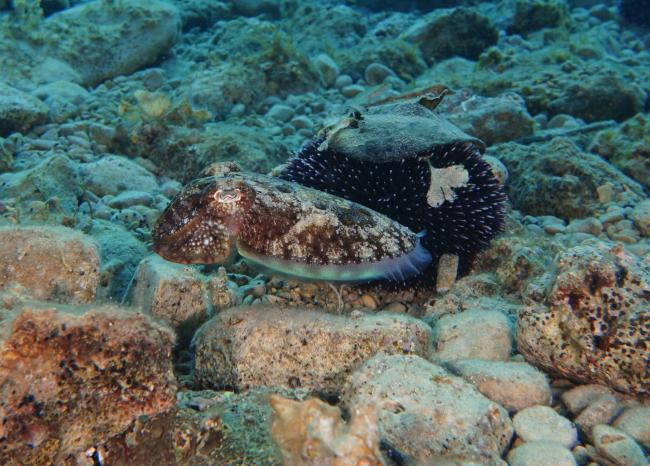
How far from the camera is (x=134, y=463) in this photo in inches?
80.7

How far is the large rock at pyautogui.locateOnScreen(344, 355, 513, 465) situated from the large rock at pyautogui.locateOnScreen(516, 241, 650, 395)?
642 mm

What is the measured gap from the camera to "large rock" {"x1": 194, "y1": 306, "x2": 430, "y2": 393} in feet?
9.59

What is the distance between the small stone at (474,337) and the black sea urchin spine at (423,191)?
0.72 metres

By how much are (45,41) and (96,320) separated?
366 inches

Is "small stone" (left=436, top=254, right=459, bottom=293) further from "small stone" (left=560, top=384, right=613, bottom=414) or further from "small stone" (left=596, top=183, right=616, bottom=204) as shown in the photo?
"small stone" (left=596, top=183, right=616, bottom=204)

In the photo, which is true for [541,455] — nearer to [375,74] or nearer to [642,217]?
[642,217]

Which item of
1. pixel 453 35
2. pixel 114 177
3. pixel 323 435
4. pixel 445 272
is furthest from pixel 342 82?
pixel 323 435

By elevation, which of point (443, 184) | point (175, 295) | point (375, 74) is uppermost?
point (443, 184)

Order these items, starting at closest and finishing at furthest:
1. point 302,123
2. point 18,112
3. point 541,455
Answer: point 541,455, point 18,112, point 302,123

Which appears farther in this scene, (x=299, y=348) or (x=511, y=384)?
(x=299, y=348)

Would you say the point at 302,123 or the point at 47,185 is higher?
the point at 47,185

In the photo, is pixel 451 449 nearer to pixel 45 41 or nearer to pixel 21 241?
pixel 21 241

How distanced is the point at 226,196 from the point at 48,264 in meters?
1.18

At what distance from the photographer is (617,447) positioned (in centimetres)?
238
